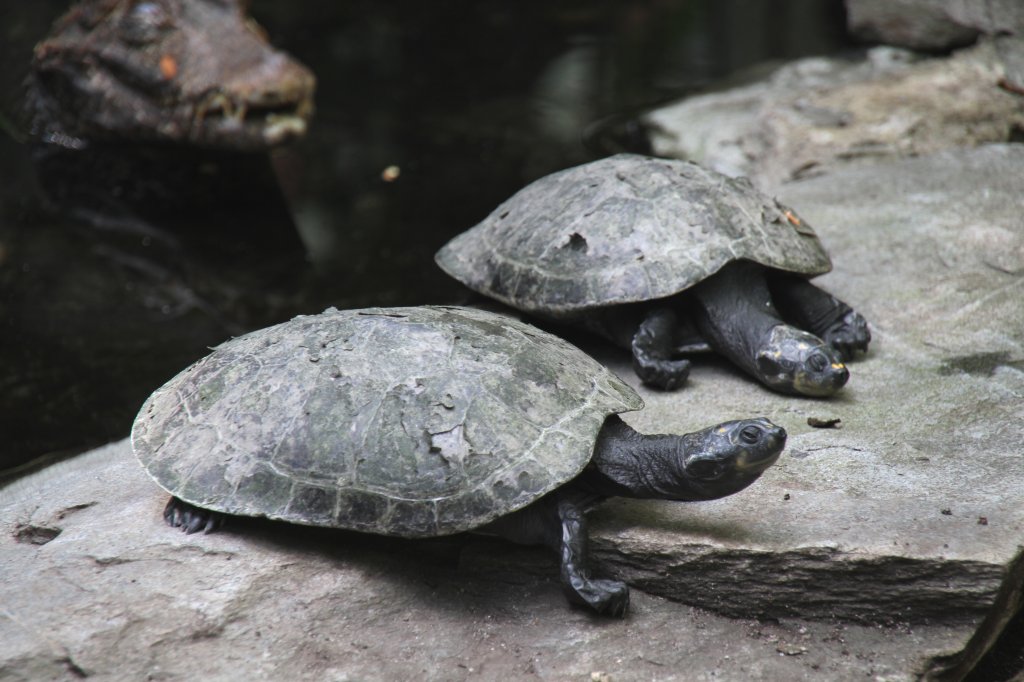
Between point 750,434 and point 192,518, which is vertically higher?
point 750,434

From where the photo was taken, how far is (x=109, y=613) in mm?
2729

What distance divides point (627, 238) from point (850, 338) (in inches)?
42.8

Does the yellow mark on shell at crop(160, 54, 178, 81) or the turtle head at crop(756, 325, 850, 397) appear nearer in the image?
the turtle head at crop(756, 325, 850, 397)

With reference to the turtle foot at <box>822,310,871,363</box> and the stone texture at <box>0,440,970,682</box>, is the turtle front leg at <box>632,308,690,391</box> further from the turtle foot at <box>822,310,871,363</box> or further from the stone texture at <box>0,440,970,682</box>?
the stone texture at <box>0,440,970,682</box>

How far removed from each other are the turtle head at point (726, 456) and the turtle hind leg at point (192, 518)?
1.52 meters

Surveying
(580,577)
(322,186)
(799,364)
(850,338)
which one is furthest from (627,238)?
(322,186)

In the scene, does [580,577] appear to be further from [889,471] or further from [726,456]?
[889,471]

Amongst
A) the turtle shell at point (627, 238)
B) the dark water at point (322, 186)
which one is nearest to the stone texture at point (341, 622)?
the turtle shell at point (627, 238)

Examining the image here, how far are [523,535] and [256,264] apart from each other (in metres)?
4.08

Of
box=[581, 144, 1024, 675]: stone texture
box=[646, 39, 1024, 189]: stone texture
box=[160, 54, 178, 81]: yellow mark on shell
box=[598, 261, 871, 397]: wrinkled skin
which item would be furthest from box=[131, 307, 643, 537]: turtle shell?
box=[160, 54, 178, 81]: yellow mark on shell

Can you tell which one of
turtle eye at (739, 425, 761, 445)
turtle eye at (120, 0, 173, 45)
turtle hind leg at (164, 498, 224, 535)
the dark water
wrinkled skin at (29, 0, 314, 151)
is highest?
turtle eye at (120, 0, 173, 45)

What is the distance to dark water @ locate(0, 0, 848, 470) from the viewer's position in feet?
18.0

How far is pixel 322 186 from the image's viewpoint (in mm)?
7613

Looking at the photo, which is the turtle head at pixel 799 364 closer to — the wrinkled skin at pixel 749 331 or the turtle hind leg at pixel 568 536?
the wrinkled skin at pixel 749 331
